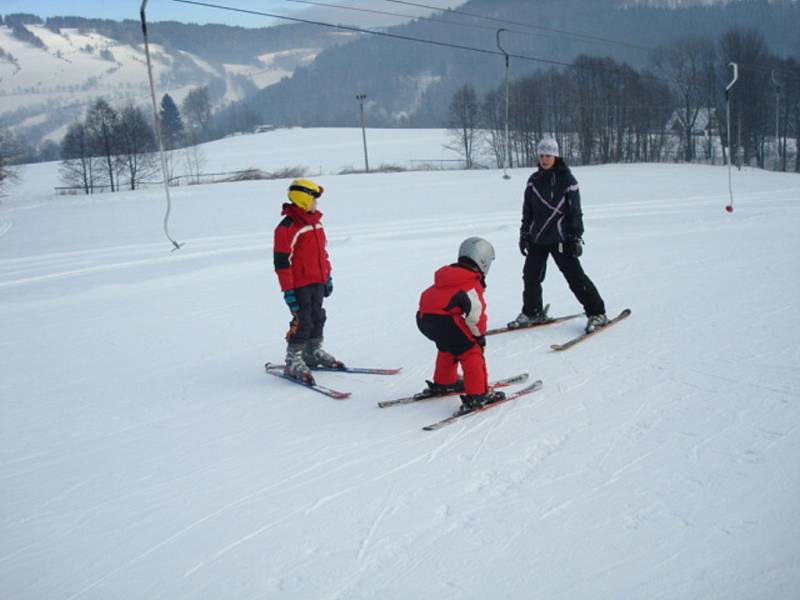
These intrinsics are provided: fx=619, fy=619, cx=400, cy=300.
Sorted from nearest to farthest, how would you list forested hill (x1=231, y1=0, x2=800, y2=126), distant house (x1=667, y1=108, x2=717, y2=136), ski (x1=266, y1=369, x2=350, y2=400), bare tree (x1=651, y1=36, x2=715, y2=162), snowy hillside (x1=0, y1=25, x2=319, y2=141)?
ski (x1=266, y1=369, x2=350, y2=400) → bare tree (x1=651, y1=36, x2=715, y2=162) → distant house (x1=667, y1=108, x2=717, y2=136) → forested hill (x1=231, y1=0, x2=800, y2=126) → snowy hillside (x1=0, y1=25, x2=319, y2=141)

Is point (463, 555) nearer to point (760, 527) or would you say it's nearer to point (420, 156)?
point (760, 527)

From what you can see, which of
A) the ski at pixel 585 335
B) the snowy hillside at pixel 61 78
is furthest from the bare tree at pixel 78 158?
the snowy hillside at pixel 61 78

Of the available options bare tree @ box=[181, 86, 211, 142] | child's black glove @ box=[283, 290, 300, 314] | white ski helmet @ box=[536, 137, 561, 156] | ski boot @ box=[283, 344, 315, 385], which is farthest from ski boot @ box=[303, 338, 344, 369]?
bare tree @ box=[181, 86, 211, 142]

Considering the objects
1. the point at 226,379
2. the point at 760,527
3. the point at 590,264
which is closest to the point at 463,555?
the point at 760,527

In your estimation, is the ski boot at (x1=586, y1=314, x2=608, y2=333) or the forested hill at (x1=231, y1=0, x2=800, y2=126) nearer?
the ski boot at (x1=586, y1=314, x2=608, y2=333)

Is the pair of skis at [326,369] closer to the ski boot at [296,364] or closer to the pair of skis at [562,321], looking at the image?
the ski boot at [296,364]

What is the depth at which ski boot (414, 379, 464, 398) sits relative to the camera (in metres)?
4.93

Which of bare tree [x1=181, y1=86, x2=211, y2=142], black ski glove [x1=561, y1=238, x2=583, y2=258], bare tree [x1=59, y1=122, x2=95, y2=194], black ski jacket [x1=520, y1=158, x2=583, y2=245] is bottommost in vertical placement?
black ski glove [x1=561, y1=238, x2=583, y2=258]

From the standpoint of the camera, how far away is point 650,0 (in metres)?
192

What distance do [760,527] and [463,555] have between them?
4.61ft

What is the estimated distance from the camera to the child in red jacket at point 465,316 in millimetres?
4453

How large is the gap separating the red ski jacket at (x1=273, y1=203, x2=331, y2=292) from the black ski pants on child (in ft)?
7.53

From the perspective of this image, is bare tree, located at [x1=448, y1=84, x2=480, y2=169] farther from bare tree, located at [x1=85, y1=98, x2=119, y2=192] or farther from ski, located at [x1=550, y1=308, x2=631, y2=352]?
ski, located at [x1=550, y1=308, x2=631, y2=352]

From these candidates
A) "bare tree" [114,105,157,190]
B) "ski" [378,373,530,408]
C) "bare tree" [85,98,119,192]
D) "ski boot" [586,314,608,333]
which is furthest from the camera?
"bare tree" [114,105,157,190]
